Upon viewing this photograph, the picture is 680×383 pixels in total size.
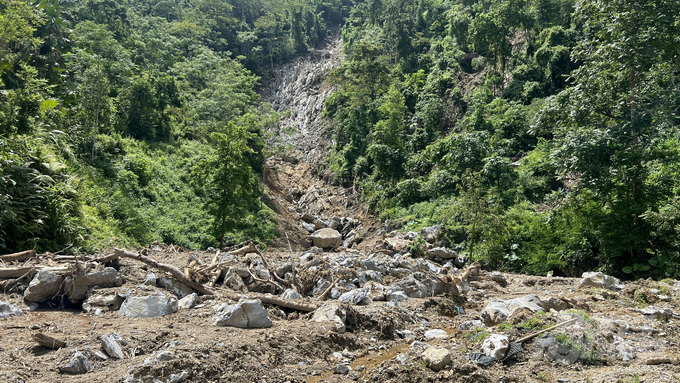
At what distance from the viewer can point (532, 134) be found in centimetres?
1770

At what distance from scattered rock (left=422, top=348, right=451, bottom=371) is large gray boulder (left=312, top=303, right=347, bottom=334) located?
1.75 metres

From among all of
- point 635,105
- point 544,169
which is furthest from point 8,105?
point 544,169

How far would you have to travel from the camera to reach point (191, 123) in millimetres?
33781

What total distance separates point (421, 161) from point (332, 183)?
978 centimetres

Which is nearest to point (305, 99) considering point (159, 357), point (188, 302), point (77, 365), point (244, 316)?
point (188, 302)

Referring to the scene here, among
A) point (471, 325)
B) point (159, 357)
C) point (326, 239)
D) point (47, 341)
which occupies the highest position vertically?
point (47, 341)

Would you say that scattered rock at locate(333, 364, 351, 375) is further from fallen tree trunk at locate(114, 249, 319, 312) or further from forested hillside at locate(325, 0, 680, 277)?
forested hillside at locate(325, 0, 680, 277)

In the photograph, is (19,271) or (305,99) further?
(305,99)

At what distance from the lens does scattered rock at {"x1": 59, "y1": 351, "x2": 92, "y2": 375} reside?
5.30 m

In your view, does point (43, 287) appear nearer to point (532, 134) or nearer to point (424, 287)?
point (424, 287)

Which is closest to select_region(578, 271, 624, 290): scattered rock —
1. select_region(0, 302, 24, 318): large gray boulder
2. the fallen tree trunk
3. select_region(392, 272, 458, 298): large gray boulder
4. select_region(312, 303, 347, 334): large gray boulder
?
select_region(392, 272, 458, 298): large gray boulder

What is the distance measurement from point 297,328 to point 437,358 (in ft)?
8.15

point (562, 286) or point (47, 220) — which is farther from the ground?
point (47, 220)

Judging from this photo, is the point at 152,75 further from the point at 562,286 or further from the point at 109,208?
the point at 562,286
